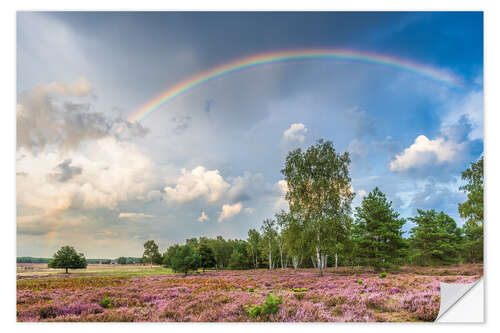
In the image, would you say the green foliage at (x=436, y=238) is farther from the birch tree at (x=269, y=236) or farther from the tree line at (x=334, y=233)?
the birch tree at (x=269, y=236)

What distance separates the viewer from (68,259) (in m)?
6.23

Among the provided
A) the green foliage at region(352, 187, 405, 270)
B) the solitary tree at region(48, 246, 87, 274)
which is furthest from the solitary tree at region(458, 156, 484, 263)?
the solitary tree at region(48, 246, 87, 274)

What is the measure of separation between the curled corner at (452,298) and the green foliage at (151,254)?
6930 millimetres

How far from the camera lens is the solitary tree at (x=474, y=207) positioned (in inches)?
231

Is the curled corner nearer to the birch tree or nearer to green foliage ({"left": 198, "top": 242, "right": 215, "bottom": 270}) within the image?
the birch tree

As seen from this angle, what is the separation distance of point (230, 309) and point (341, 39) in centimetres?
739

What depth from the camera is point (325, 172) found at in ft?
32.1

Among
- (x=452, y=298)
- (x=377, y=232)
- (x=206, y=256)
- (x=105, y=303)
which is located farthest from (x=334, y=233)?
(x=105, y=303)

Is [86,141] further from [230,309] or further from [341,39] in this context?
[341,39]

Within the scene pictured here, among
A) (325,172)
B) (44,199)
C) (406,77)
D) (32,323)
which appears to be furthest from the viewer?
(325,172)

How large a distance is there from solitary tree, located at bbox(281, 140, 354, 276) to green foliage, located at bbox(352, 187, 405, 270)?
0.83 meters

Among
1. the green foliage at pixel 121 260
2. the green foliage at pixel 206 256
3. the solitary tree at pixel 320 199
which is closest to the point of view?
the green foliage at pixel 121 260

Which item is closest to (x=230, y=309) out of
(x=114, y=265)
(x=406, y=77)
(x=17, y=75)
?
(x=114, y=265)

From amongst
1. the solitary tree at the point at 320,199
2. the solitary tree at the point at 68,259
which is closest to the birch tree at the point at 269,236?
the solitary tree at the point at 320,199
